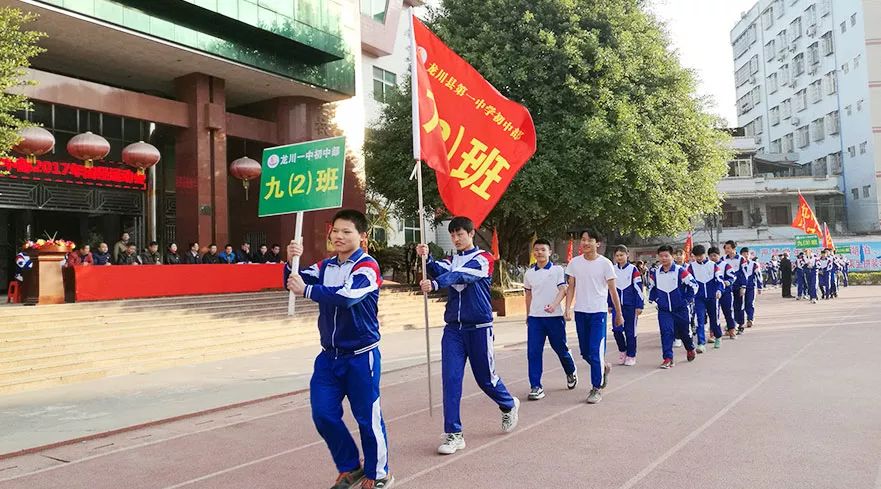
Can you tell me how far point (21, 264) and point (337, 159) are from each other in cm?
1096

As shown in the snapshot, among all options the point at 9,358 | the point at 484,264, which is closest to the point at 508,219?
the point at 9,358

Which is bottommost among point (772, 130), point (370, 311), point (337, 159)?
point (370, 311)

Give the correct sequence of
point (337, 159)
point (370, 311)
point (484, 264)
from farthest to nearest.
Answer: point (337, 159) < point (484, 264) < point (370, 311)

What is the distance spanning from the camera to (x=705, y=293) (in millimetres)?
10977

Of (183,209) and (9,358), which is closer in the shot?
(9,358)

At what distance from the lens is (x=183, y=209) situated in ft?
65.1

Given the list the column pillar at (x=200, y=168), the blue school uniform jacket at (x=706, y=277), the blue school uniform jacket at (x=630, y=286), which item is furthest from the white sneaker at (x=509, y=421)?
the column pillar at (x=200, y=168)

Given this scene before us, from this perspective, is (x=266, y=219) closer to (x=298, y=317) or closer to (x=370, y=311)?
(x=298, y=317)

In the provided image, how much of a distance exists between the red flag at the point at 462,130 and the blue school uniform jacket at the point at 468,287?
49.3 inches

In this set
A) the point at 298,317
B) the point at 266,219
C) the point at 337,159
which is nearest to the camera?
the point at 337,159

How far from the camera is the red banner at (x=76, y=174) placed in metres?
18.2

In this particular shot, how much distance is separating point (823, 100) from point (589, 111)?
3734 cm

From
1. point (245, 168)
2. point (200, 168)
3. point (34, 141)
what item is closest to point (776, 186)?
point (245, 168)

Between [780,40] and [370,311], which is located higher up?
[780,40]
